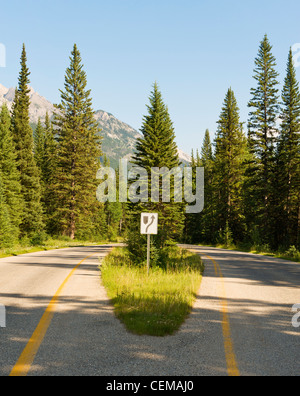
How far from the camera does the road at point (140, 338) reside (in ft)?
15.1

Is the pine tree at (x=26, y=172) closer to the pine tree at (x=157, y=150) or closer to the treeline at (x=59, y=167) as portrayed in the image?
the treeline at (x=59, y=167)

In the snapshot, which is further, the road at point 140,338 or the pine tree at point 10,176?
the pine tree at point 10,176

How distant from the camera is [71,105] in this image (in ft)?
157

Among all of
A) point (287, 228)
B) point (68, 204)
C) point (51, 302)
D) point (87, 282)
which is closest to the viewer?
point (51, 302)

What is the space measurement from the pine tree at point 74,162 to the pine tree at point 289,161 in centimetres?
2458

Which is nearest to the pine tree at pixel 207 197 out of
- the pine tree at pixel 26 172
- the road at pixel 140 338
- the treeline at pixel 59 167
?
the treeline at pixel 59 167

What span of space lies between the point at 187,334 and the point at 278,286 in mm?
6396

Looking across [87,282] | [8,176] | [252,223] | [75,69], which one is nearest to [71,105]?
[75,69]

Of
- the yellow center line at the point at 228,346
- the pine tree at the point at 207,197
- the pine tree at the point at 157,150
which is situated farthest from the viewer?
the pine tree at the point at 207,197

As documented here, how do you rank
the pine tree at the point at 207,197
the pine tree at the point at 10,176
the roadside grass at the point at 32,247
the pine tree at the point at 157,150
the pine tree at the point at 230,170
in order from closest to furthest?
the roadside grass at the point at 32,247
the pine tree at the point at 157,150
the pine tree at the point at 10,176
the pine tree at the point at 230,170
the pine tree at the point at 207,197

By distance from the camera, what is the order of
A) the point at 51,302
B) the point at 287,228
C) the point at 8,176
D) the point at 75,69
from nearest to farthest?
the point at 51,302, the point at 287,228, the point at 8,176, the point at 75,69

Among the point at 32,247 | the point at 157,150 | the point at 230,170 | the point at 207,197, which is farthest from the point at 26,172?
the point at 207,197

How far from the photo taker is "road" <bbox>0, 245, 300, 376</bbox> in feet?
15.1
